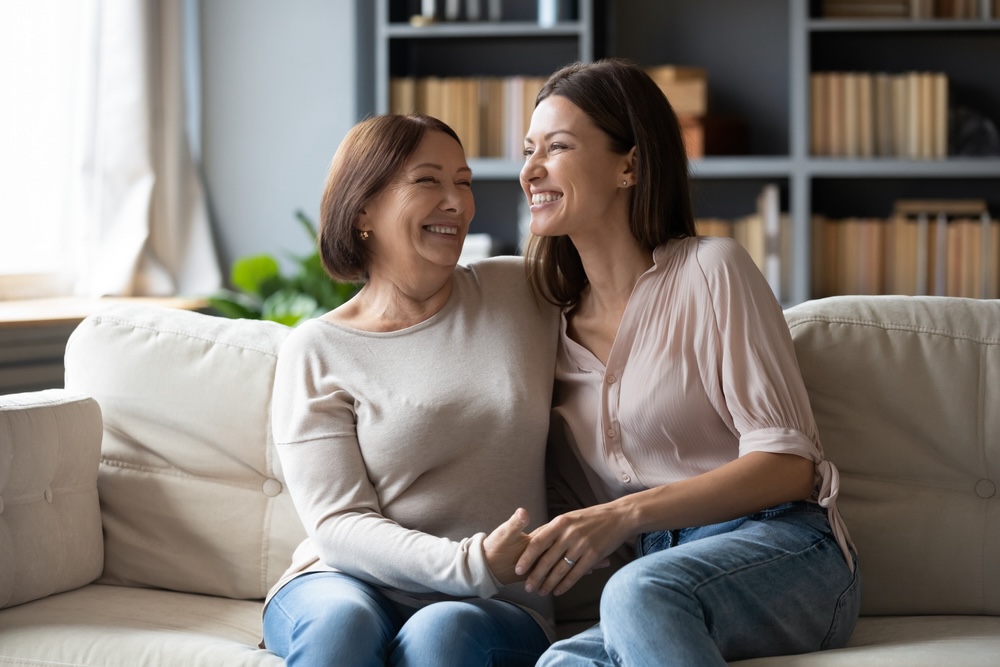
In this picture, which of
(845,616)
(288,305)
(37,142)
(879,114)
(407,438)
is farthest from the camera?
(879,114)

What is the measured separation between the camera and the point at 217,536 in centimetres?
185

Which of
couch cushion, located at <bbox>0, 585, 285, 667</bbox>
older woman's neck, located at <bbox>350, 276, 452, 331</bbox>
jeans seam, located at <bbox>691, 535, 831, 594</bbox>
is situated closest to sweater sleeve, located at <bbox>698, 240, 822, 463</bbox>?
jeans seam, located at <bbox>691, 535, 831, 594</bbox>

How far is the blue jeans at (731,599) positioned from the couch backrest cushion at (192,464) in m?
0.67

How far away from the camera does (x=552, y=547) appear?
1.42m

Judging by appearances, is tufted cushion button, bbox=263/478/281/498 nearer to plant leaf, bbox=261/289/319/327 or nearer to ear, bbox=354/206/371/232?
ear, bbox=354/206/371/232

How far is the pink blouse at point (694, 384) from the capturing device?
1.50 metres

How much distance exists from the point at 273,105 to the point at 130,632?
8.34ft

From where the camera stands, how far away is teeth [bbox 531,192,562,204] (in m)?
1.67

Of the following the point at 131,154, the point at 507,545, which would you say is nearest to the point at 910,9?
the point at 131,154

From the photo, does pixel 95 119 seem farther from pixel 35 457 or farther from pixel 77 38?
pixel 35 457


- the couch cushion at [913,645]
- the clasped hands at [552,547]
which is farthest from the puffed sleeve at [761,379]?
the clasped hands at [552,547]

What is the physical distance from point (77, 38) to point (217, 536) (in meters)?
2.15

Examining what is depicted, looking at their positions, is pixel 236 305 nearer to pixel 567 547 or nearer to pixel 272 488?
pixel 272 488

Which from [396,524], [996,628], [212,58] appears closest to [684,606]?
[396,524]
